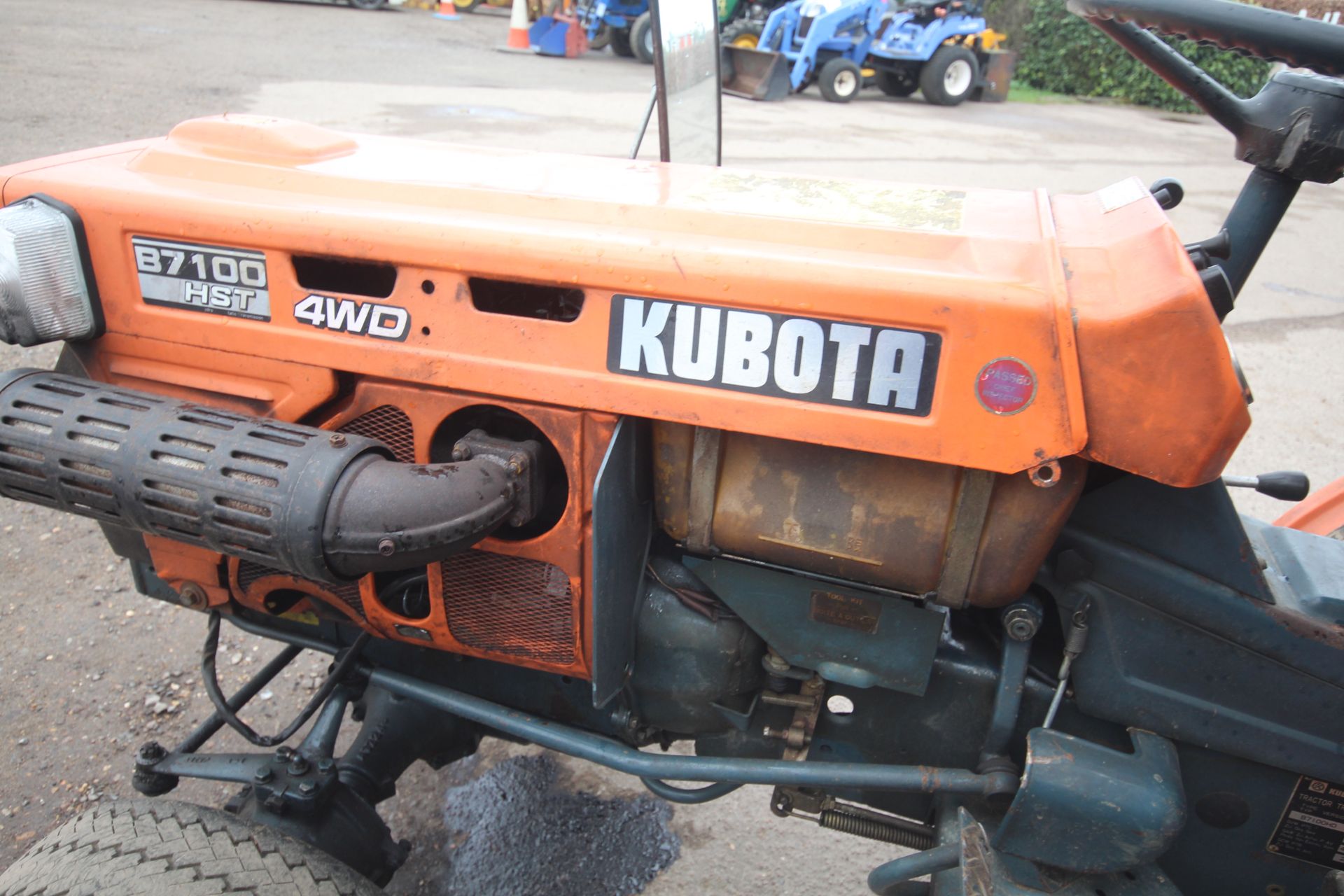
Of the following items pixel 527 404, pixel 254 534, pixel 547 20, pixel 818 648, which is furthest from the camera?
pixel 547 20

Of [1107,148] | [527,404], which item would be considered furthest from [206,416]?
[1107,148]

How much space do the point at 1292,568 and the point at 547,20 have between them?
1451 centimetres

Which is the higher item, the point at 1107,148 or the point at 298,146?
the point at 298,146

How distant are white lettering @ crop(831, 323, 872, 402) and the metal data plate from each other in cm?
35

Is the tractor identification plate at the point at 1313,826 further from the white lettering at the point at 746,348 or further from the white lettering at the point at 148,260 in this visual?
the white lettering at the point at 148,260

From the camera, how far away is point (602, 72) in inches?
512

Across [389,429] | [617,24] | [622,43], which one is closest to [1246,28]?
[389,429]

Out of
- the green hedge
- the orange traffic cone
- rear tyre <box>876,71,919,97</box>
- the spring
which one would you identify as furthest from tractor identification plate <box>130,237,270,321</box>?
the green hedge

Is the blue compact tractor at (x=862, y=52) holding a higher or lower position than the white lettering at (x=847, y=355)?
lower

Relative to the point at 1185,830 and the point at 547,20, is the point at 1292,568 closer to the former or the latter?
the point at 1185,830

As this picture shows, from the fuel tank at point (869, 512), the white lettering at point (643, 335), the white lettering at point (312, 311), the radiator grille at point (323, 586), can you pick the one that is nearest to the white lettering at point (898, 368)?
the fuel tank at point (869, 512)

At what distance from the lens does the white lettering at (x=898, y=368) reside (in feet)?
4.06

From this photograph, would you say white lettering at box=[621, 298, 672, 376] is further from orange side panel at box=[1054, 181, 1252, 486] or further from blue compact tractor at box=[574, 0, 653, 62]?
blue compact tractor at box=[574, 0, 653, 62]

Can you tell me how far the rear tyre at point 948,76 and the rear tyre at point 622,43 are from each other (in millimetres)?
4282
